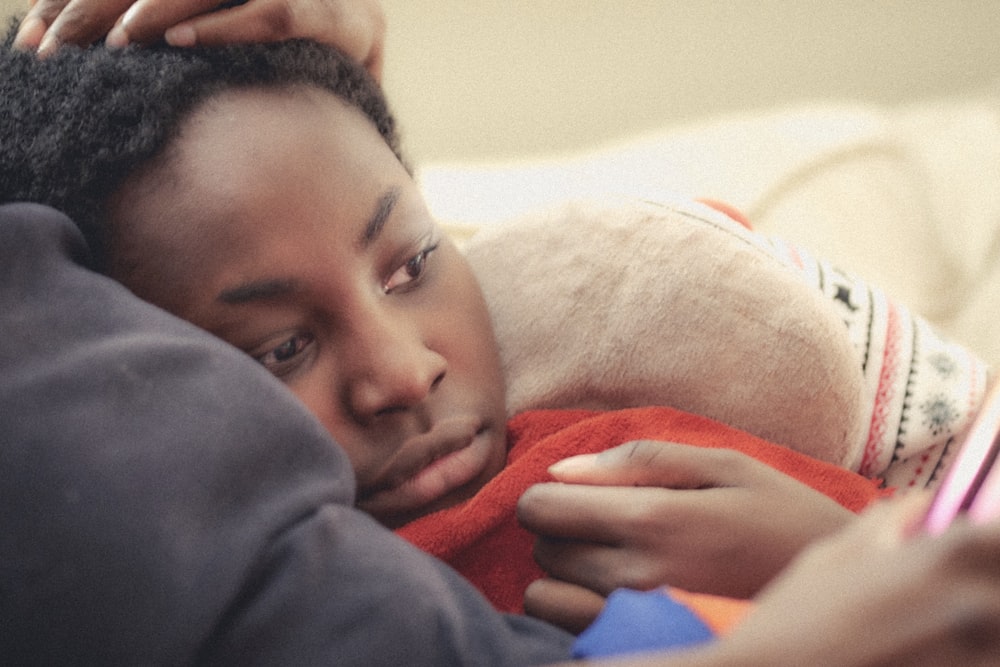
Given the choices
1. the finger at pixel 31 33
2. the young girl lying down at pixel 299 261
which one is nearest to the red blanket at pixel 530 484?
the young girl lying down at pixel 299 261

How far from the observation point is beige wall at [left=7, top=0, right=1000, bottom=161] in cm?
161

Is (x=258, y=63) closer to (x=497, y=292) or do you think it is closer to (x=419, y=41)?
(x=497, y=292)

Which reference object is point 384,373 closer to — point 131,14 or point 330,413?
point 330,413

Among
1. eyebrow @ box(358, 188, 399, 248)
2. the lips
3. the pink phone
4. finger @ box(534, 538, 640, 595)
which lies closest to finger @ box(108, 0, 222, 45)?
eyebrow @ box(358, 188, 399, 248)

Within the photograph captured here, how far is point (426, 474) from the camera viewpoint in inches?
23.1

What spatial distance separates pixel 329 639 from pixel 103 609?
9 centimetres

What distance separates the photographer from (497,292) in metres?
0.71

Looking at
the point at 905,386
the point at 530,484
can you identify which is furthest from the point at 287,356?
the point at 905,386

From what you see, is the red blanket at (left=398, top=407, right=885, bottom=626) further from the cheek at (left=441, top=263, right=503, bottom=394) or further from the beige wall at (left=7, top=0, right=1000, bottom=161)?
the beige wall at (left=7, top=0, right=1000, bottom=161)

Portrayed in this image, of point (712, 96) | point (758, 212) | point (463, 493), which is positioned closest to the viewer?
point (463, 493)

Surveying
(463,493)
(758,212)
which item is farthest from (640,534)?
(758,212)

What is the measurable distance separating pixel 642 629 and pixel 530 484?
20 cm

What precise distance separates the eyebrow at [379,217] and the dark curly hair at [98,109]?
106 mm

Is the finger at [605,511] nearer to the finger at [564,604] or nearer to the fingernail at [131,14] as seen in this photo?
the finger at [564,604]
